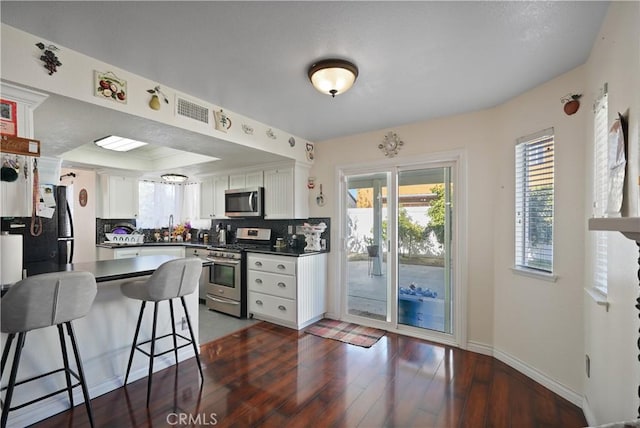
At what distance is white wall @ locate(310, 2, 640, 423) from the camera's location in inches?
54.3

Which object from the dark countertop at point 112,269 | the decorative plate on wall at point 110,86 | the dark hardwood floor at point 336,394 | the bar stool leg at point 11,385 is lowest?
the dark hardwood floor at point 336,394

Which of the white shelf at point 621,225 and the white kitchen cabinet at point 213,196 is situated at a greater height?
the white kitchen cabinet at point 213,196

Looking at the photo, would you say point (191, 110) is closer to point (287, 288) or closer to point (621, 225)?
point (287, 288)

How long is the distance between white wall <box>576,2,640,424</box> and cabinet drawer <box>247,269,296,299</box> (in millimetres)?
2635

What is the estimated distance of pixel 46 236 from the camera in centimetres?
319

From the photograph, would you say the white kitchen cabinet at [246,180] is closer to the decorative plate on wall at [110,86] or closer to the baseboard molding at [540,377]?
the decorative plate on wall at [110,86]

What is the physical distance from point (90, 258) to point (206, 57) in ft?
15.7

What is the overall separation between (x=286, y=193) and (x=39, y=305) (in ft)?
8.96

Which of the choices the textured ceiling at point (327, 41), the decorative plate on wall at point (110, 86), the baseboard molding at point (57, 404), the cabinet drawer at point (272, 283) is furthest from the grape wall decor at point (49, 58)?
the cabinet drawer at point (272, 283)

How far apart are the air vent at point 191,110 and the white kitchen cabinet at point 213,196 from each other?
209cm

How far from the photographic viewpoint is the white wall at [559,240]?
54.3 inches

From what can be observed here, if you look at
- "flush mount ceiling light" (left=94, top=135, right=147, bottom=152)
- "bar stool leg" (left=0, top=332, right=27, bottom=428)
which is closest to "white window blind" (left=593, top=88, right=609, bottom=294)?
"bar stool leg" (left=0, top=332, right=27, bottom=428)

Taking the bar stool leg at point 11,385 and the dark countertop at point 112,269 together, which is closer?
the bar stool leg at point 11,385

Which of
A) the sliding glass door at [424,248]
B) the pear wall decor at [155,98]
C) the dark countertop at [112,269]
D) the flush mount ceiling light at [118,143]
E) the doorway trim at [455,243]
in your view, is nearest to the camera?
the dark countertop at [112,269]
